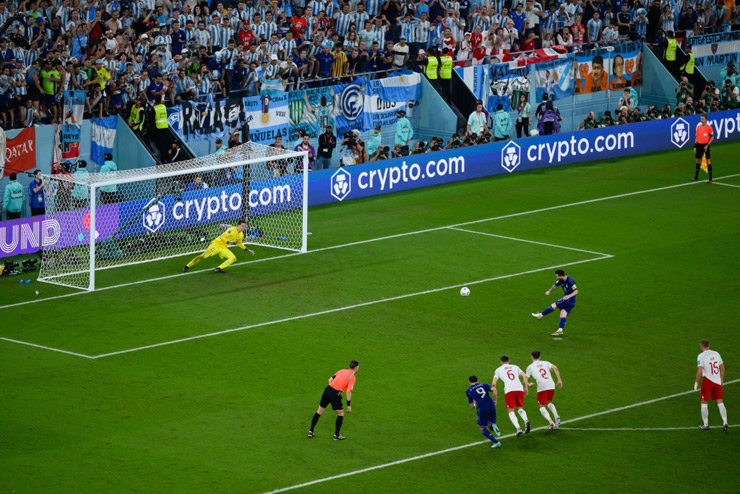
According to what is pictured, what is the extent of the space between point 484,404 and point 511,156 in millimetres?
22296

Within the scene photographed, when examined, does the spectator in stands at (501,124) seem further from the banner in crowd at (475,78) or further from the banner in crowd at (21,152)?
the banner in crowd at (21,152)

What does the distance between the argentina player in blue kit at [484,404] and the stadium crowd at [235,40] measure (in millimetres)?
18126

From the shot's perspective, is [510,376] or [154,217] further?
[154,217]

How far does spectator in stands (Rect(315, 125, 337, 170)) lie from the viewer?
38562 millimetres

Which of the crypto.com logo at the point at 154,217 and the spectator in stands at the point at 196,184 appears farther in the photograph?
the spectator in stands at the point at 196,184

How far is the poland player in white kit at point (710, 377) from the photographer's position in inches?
821

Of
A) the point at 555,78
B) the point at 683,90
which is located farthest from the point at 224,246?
the point at 683,90

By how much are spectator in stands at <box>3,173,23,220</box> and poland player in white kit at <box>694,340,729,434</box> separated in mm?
18724

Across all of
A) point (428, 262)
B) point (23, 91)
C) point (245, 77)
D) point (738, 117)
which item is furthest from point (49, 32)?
point (738, 117)

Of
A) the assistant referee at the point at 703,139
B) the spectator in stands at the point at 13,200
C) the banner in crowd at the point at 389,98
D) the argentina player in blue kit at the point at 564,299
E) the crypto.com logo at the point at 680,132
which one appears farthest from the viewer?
the crypto.com logo at the point at 680,132

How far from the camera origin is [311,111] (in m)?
38.6

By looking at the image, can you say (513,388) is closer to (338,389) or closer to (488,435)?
(488,435)

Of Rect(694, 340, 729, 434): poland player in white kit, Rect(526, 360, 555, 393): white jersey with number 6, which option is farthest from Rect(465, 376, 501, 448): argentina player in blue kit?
Rect(694, 340, 729, 434): poland player in white kit

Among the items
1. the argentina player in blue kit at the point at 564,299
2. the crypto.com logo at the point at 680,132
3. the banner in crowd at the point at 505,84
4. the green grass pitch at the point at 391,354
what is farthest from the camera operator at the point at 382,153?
the argentina player in blue kit at the point at 564,299
